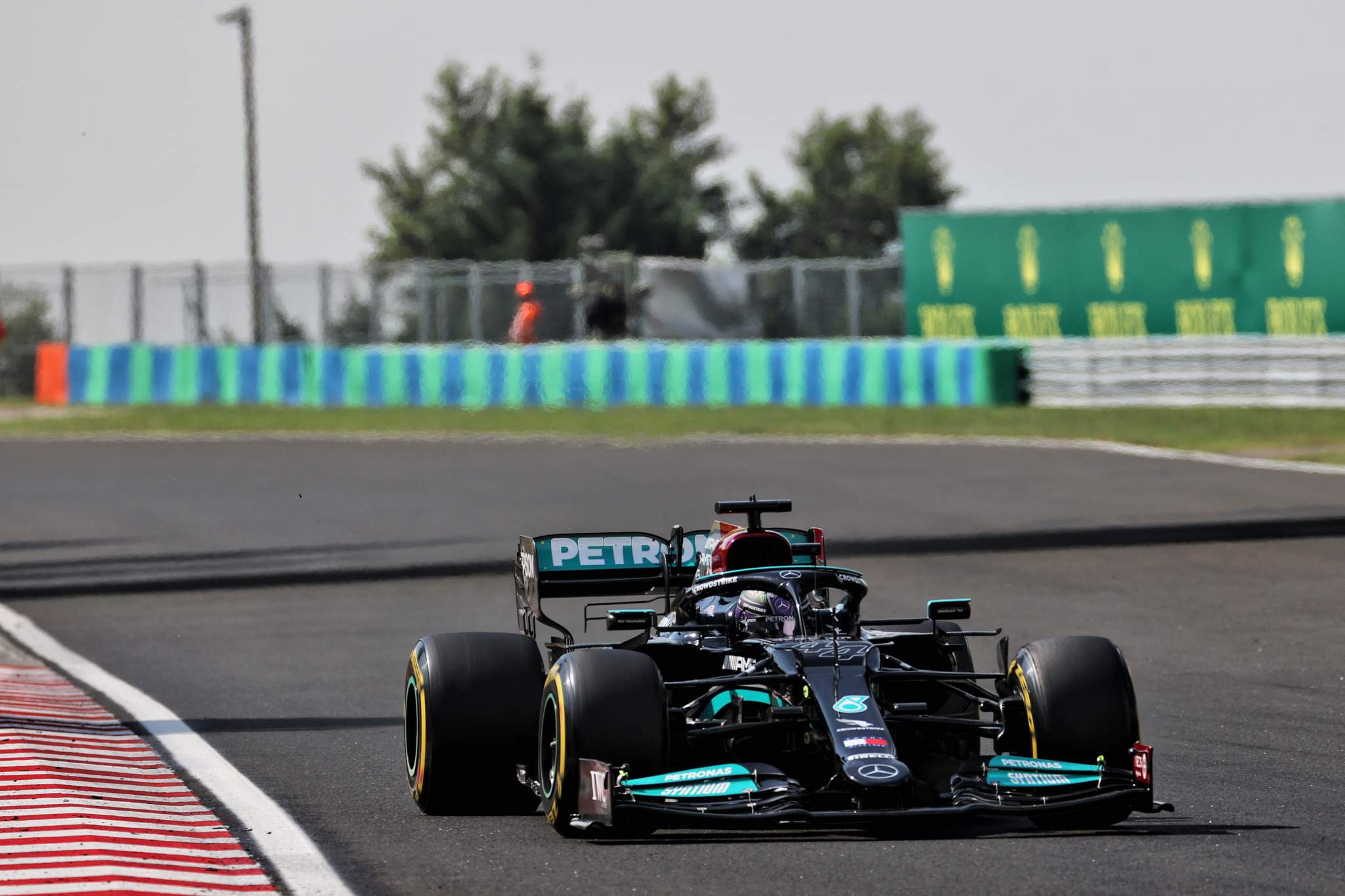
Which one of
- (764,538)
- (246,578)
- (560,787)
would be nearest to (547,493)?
(246,578)

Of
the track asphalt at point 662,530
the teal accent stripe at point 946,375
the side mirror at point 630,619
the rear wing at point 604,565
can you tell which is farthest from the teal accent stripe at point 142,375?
the side mirror at point 630,619

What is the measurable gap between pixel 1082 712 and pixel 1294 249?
2712 centimetres

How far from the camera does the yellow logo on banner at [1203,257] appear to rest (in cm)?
3325

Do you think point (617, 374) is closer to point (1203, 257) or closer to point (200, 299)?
point (1203, 257)

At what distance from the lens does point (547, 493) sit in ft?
66.5

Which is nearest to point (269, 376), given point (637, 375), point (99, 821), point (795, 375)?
point (637, 375)

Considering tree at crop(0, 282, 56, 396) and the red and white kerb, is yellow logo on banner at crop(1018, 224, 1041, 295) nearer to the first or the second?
tree at crop(0, 282, 56, 396)

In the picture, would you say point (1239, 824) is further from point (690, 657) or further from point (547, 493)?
point (547, 493)

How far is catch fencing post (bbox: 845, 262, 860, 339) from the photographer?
37.3 meters

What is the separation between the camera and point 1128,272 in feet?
111

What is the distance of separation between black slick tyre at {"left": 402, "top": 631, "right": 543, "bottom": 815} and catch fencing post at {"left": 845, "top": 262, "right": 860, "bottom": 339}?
1184 inches

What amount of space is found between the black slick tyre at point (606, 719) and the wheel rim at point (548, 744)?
0.12 meters

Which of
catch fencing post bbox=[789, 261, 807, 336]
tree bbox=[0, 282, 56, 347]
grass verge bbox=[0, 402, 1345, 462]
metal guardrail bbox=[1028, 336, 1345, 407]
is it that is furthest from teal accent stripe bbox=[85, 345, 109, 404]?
metal guardrail bbox=[1028, 336, 1345, 407]

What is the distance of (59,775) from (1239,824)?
13.4ft
